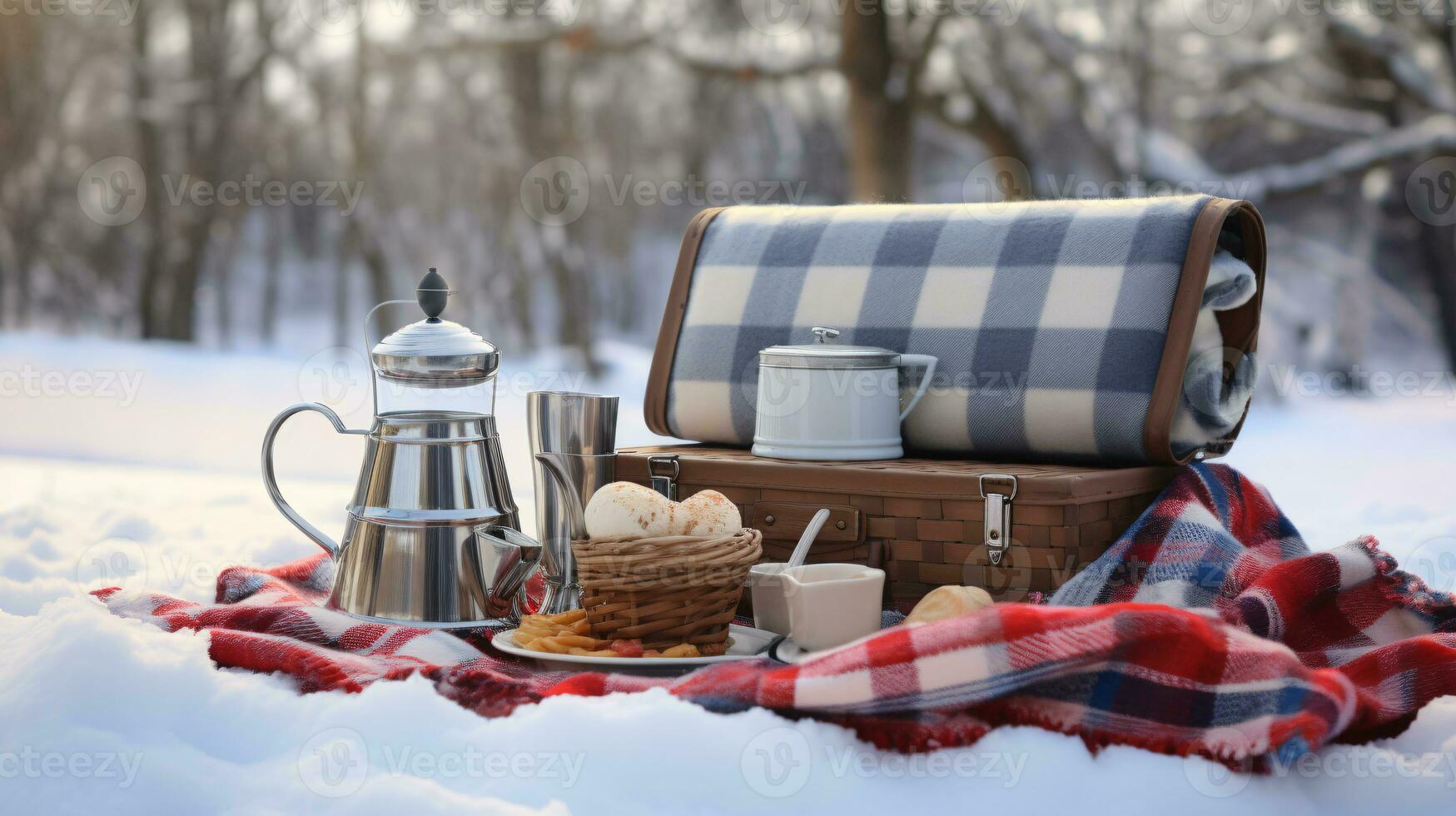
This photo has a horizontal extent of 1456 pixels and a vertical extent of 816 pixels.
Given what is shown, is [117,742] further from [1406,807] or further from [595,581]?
[1406,807]

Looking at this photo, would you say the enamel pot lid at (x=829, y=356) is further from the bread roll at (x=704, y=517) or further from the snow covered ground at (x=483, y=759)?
the snow covered ground at (x=483, y=759)

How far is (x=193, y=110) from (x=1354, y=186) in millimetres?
6286

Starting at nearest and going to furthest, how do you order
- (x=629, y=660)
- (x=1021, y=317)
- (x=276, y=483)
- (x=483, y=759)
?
(x=483, y=759), (x=629, y=660), (x=276, y=483), (x=1021, y=317)

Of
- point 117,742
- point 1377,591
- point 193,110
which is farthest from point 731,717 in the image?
point 193,110

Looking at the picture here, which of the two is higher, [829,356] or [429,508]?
[829,356]

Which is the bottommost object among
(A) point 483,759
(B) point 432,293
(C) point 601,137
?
(A) point 483,759

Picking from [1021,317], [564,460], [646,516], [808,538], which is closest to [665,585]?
[646,516]

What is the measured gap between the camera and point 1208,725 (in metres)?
1.06

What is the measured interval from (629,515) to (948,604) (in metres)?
0.33

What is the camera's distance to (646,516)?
1.28 metres

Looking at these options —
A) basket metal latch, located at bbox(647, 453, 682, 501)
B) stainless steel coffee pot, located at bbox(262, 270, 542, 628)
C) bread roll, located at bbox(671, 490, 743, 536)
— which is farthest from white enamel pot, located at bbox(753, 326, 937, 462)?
stainless steel coffee pot, located at bbox(262, 270, 542, 628)

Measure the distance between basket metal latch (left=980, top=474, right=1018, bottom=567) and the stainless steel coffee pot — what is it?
50 cm

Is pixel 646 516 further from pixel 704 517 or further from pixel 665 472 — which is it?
pixel 665 472

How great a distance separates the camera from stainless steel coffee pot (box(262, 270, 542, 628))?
4.71 ft
